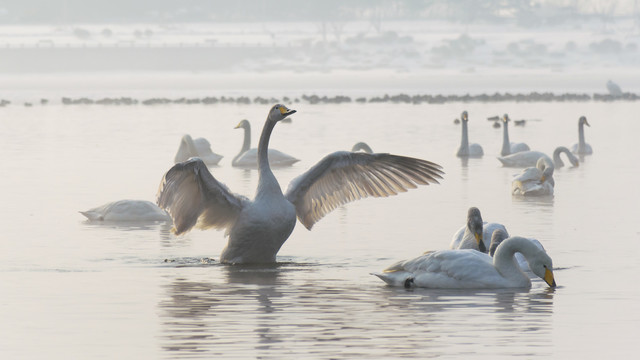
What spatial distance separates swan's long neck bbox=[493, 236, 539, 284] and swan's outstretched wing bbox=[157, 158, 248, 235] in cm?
299

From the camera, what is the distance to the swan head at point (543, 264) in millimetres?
12617

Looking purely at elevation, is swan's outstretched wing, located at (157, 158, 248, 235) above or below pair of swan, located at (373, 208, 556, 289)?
above

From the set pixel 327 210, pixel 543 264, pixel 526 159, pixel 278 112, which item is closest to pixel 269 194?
pixel 278 112

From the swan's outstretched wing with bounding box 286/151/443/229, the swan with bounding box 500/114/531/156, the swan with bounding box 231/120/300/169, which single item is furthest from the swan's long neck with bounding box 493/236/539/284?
the swan with bounding box 500/114/531/156

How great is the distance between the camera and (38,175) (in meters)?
25.9

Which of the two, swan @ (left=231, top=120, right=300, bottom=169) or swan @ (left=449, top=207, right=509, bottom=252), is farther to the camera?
swan @ (left=231, top=120, right=300, bottom=169)

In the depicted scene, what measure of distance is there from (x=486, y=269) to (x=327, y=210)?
288 cm

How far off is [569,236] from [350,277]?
4.10 meters

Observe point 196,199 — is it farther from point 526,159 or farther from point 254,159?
point 254,159

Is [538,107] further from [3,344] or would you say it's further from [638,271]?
[3,344]

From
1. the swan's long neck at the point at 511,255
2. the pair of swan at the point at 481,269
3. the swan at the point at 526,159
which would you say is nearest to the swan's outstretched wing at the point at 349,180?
the pair of swan at the point at 481,269

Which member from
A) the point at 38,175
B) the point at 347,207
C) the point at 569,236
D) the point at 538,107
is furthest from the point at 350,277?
the point at 538,107

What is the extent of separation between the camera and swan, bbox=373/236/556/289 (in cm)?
1260

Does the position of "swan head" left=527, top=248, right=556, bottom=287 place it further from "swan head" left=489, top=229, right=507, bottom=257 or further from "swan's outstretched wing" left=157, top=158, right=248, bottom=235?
"swan's outstretched wing" left=157, top=158, right=248, bottom=235
